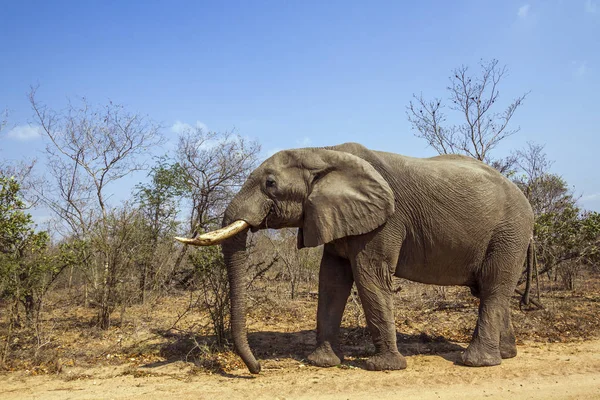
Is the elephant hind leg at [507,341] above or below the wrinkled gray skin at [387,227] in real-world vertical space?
below

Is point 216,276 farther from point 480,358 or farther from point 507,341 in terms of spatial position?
point 507,341

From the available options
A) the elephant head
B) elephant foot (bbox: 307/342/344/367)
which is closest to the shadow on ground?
elephant foot (bbox: 307/342/344/367)

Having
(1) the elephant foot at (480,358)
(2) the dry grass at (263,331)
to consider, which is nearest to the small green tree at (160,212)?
(2) the dry grass at (263,331)

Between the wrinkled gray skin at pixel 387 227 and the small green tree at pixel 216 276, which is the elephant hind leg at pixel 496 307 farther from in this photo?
the small green tree at pixel 216 276

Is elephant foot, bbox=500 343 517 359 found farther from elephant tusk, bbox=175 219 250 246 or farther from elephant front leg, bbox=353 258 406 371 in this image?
elephant tusk, bbox=175 219 250 246

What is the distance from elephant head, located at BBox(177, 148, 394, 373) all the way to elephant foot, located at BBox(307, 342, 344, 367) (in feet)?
3.51

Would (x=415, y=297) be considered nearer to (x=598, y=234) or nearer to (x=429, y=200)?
(x=598, y=234)

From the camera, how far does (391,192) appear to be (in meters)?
7.04

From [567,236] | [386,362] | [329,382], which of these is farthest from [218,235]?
[567,236]

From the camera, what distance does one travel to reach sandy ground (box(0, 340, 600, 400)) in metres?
5.90

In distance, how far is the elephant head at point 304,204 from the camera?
686 cm

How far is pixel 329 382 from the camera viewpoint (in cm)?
632

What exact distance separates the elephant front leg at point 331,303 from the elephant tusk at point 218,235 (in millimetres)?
1636

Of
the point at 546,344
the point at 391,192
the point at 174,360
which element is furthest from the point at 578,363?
the point at 174,360
